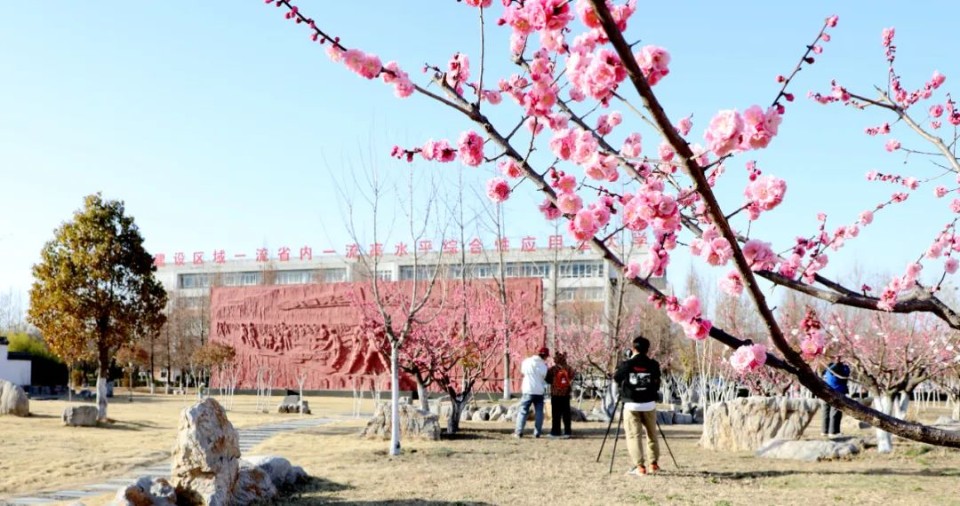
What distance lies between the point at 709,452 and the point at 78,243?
12.5m

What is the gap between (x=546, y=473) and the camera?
28.2ft

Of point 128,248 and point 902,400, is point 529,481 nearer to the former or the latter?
point 902,400

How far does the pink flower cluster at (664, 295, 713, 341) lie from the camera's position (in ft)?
9.53

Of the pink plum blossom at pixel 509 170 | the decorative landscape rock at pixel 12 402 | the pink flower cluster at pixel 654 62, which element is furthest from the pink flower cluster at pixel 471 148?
the decorative landscape rock at pixel 12 402

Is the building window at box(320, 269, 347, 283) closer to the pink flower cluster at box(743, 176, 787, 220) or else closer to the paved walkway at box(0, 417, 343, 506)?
the paved walkway at box(0, 417, 343, 506)

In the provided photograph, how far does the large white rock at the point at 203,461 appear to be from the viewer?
634 cm

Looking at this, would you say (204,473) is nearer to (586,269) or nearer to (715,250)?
(715,250)

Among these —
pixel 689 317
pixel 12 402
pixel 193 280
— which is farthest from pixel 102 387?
pixel 193 280

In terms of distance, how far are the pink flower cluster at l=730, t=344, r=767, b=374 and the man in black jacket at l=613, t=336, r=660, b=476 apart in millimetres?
5315

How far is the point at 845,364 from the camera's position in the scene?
41.7ft

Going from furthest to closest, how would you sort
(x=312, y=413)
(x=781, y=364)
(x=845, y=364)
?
(x=312, y=413) < (x=845, y=364) < (x=781, y=364)

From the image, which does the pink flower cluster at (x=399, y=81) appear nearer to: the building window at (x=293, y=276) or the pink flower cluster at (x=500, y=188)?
the pink flower cluster at (x=500, y=188)

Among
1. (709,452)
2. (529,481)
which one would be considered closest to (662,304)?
(529,481)

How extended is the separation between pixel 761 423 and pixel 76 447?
9577 mm
